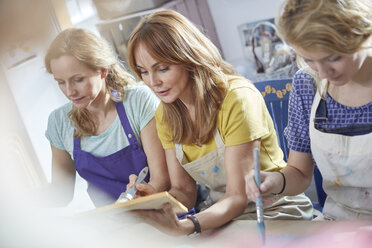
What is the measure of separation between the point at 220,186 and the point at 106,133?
0.42m

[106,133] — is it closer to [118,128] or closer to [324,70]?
[118,128]

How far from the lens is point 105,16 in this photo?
8.30ft

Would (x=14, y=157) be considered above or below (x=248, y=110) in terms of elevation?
above

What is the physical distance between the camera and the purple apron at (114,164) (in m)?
1.31

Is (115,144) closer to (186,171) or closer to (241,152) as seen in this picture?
(186,171)

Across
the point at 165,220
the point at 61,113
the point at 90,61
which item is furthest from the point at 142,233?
the point at 61,113

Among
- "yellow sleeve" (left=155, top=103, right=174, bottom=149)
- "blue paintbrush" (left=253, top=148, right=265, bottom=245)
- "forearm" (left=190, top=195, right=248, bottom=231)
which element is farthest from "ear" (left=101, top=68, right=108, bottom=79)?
"blue paintbrush" (left=253, top=148, right=265, bottom=245)

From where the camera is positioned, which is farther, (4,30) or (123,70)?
(123,70)

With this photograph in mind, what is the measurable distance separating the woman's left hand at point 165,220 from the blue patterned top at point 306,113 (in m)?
0.40

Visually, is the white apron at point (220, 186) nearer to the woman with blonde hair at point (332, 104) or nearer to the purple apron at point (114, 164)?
the woman with blonde hair at point (332, 104)

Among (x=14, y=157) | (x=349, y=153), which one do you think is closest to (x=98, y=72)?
(x=349, y=153)

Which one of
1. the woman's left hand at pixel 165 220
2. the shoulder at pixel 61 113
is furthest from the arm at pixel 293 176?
the shoulder at pixel 61 113

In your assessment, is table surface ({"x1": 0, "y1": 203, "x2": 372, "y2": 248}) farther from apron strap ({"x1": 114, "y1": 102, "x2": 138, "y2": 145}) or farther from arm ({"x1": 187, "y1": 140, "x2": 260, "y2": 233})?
apron strap ({"x1": 114, "y1": 102, "x2": 138, "y2": 145})

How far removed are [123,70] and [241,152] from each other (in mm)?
574
